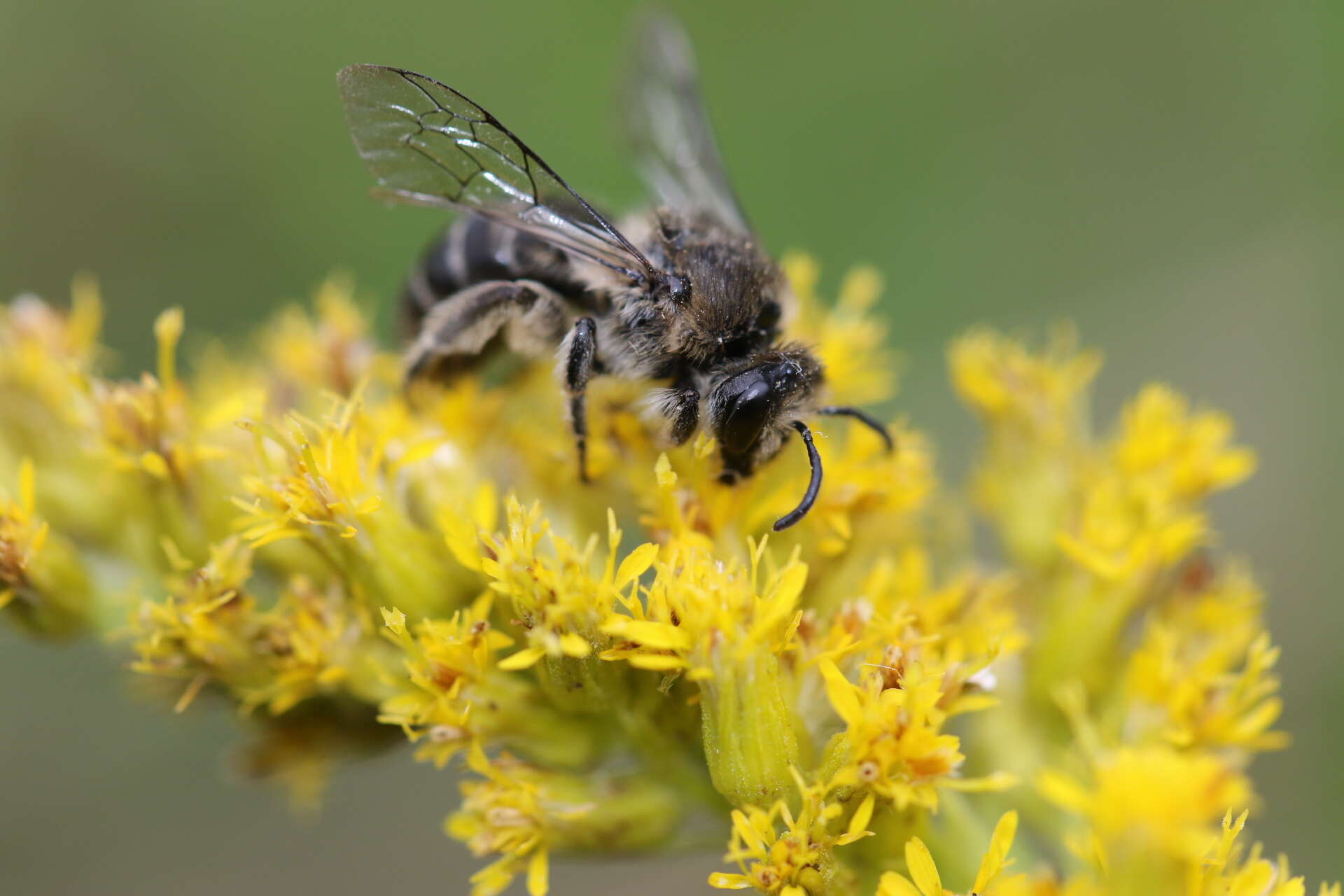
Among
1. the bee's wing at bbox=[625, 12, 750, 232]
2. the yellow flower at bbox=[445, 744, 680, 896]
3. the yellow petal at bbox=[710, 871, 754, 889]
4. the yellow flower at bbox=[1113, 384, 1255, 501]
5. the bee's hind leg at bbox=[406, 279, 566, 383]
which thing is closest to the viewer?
the yellow petal at bbox=[710, 871, 754, 889]

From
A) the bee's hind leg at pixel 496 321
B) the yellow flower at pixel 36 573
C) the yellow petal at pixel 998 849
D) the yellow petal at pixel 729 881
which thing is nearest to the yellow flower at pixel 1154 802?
the yellow petal at pixel 998 849

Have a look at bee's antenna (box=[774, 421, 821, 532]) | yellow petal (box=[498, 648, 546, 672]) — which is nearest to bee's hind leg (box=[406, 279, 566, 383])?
bee's antenna (box=[774, 421, 821, 532])

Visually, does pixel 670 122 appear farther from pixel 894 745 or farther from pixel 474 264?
pixel 894 745

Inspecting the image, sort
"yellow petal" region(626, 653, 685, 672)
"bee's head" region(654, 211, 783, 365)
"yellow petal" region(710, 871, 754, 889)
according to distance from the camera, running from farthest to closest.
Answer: "bee's head" region(654, 211, 783, 365) → "yellow petal" region(626, 653, 685, 672) → "yellow petal" region(710, 871, 754, 889)

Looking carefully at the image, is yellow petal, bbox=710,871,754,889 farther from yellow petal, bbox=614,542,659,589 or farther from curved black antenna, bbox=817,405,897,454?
curved black antenna, bbox=817,405,897,454

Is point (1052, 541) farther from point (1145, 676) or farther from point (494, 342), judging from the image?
point (494, 342)

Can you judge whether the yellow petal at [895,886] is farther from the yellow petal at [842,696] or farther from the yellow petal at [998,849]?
the yellow petal at [842,696]

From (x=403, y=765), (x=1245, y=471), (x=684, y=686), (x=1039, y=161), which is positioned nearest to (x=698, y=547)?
(x=684, y=686)
